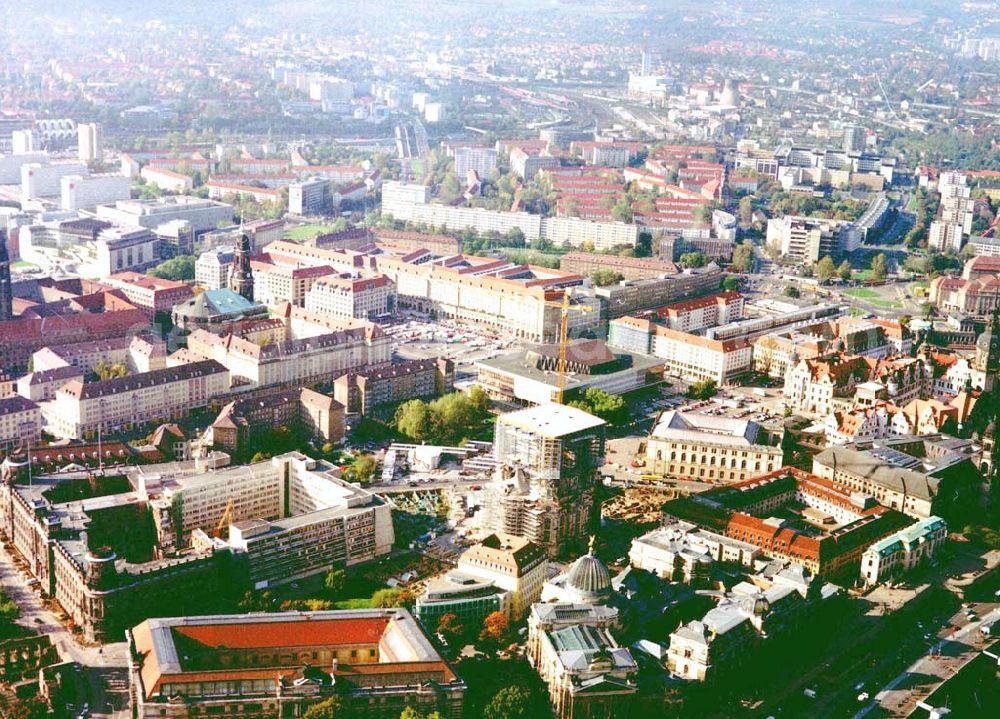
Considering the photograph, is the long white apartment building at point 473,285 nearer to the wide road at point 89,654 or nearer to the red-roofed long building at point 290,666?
the wide road at point 89,654

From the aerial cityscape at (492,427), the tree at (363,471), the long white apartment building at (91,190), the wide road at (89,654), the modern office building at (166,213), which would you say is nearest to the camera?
the wide road at (89,654)

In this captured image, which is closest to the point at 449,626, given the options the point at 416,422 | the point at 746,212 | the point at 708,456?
the point at 416,422

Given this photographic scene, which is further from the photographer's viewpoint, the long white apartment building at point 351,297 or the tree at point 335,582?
the long white apartment building at point 351,297

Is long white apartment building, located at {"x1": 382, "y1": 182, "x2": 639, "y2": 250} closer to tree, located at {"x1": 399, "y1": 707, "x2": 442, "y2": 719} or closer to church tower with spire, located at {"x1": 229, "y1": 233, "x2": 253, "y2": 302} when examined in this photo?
church tower with spire, located at {"x1": 229, "y1": 233, "x2": 253, "y2": 302}

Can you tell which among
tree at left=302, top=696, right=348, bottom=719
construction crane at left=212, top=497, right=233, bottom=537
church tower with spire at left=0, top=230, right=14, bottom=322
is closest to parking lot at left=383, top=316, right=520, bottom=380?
church tower with spire at left=0, top=230, right=14, bottom=322

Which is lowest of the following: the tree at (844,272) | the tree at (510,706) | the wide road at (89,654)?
the wide road at (89,654)

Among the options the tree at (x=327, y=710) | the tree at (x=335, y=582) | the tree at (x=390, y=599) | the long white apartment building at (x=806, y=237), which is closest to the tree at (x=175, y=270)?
the long white apartment building at (x=806, y=237)

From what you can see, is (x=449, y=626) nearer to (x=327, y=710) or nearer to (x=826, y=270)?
(x=327, y=710)
